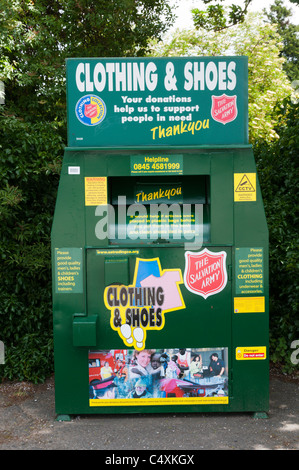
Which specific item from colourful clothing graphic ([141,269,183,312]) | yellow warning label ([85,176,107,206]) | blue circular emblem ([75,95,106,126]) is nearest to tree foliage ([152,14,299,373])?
colourful clothing graphic ([141,269,183,312])

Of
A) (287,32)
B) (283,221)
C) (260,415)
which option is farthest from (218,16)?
(287,32)

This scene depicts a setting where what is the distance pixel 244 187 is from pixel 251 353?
1291mm

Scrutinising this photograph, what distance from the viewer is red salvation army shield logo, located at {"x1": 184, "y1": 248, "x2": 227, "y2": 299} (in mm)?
3422

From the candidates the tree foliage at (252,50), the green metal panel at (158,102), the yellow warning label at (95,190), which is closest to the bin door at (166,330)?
the yellow warning label at (95,190)

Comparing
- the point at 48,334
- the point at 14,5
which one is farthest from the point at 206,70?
the point at 14,5

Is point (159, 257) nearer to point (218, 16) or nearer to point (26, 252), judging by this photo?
point (26, 252)

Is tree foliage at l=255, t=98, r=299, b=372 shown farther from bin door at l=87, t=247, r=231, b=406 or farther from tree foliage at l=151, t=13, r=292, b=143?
tree foliage at l=151, t=13, r=292, b=143

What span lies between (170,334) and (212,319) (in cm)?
35

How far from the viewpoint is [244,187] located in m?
3.40

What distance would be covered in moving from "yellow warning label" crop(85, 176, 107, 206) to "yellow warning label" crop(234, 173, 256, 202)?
3.31 ft

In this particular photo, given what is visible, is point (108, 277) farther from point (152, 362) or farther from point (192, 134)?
point (192, 134)

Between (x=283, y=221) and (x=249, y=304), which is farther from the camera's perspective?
(x=283, y=221)

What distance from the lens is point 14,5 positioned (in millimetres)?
6172

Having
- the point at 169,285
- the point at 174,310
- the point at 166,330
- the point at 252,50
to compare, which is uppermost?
the point at 252,50
